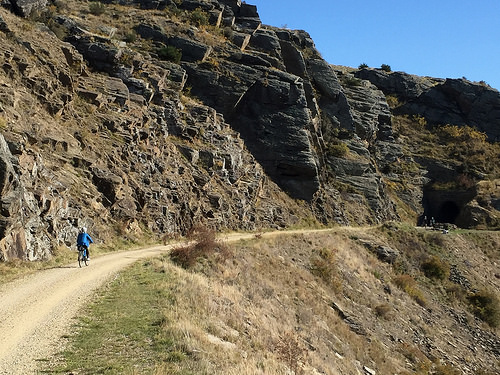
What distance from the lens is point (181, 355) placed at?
798 cm

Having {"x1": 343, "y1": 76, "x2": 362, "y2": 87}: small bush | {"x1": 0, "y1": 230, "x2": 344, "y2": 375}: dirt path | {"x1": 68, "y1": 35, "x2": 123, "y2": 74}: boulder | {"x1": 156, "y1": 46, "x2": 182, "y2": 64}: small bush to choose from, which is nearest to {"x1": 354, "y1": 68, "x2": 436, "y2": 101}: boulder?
{"x1": 343, "y1": 76, "x2": 362, "y2": 87}: small bush

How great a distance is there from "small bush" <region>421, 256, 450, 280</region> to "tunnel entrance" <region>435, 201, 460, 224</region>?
28237mm

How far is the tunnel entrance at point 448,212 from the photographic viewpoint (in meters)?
63.2

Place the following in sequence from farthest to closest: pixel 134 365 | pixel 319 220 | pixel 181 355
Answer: pixel 319 220 < pixel 181 355 < pixel 134 365

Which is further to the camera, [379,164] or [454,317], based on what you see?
[379,164]

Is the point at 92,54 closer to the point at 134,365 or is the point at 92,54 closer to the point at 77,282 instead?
the point at 77,282

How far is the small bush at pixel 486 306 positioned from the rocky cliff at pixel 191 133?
1615cm

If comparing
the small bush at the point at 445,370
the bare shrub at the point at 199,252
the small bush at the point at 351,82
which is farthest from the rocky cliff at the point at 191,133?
the small bush at the point at 445,370

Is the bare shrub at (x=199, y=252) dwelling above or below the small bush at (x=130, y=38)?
below

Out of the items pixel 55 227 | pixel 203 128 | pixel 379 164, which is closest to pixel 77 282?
pixel 55 227

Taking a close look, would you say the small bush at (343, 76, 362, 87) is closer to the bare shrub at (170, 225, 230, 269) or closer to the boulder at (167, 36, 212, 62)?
the boulder at (167, 36, 212, 62)

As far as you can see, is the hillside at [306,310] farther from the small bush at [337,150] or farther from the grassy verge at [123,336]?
the small bush at [337,150]

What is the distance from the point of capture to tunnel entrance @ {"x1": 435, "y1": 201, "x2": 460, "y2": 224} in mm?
63237

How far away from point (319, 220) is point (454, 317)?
17402 mm
